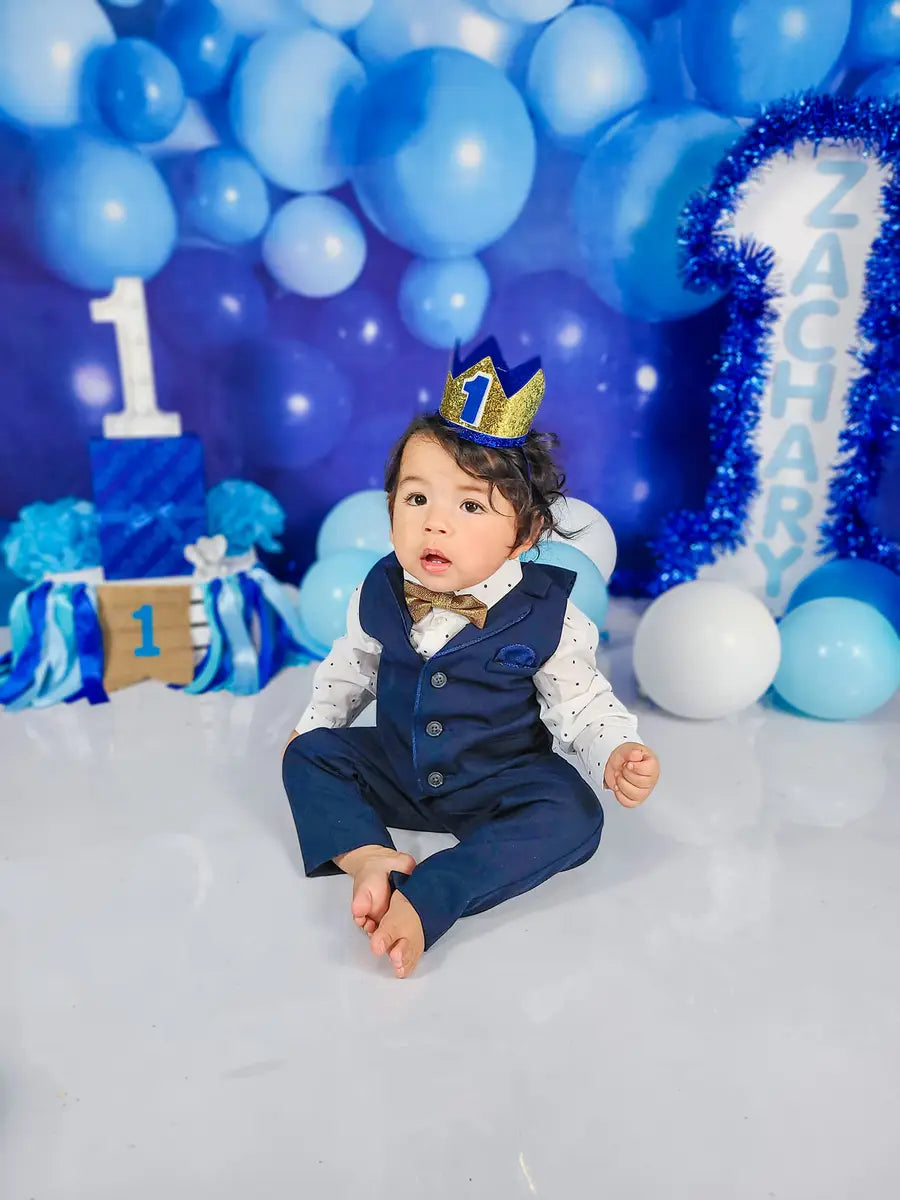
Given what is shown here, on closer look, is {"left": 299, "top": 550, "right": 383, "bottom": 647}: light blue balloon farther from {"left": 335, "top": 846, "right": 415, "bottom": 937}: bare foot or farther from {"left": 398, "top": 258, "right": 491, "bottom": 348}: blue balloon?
{"left": 335, "top": 846, "right": 415, "bottom": 937}: bare foot

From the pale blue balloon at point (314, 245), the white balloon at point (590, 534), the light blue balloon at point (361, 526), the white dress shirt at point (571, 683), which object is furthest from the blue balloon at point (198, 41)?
the white dress shirt at point (571, 683)

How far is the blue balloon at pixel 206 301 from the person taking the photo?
2.84m

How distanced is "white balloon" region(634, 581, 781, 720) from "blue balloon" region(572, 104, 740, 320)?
3.38ft

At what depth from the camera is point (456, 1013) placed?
50.6 inches

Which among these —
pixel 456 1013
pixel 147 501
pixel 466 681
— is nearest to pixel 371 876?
pixel 456 1013

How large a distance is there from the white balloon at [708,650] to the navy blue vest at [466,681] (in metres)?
0.55

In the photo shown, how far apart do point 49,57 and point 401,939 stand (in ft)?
7.94

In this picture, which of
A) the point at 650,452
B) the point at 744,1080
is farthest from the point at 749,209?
the point at 744,1080

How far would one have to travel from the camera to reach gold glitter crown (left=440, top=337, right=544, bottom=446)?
4.89 feet

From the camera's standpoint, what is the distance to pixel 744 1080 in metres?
1.18

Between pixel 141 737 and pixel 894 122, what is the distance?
2.24 meters

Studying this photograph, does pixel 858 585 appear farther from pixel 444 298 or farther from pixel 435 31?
pixel 435 31

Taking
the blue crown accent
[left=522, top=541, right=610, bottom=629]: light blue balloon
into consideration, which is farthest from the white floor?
the blue crown accent

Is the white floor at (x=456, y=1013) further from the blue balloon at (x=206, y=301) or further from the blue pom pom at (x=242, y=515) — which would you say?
the blue balloon at (x=206, y=301)
